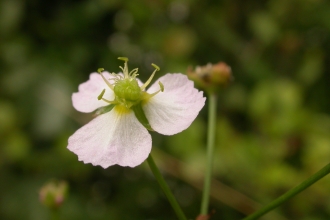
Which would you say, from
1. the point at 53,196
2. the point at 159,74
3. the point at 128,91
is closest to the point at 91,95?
the point at 128,91

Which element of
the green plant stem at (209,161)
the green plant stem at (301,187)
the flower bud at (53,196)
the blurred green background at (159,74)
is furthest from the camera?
the blurred green background at (159,74)

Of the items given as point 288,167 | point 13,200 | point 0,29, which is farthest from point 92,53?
point 288,167

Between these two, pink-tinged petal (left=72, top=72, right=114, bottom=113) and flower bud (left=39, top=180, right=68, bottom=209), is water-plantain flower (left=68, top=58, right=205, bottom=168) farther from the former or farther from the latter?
flower bud (left=39, top=180, right=68, bottom=209)

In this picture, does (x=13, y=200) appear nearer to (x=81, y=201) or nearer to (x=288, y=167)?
(x=81, y=201)

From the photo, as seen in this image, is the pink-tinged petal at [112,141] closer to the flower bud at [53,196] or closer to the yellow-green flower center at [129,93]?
the yellow-green flower center at [129,93]

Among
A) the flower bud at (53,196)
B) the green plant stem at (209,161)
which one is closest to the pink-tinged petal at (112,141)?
the green plant stem at (209,161)

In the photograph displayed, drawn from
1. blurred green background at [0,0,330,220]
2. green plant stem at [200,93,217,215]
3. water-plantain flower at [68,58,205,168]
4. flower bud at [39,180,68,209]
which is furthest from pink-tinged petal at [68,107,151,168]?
blurred green background at [0,0,330,220]
